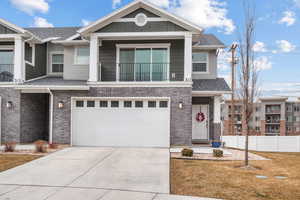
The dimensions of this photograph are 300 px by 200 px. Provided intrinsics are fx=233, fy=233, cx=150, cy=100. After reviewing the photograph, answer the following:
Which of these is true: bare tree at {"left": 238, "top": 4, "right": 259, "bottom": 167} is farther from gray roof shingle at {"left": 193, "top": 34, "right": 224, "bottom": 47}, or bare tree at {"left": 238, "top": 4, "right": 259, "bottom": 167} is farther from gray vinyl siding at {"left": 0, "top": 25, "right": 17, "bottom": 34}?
gray vinyl siding at {"left": 0, "top": 25, "right": 17, "bottom": 34}

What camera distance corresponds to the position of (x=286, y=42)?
22703 mm

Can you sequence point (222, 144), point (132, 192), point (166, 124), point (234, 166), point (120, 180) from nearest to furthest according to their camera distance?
point (132, 192)
point (120, 180)
point (234, 166)
point (166, 124)
point (222, 144)

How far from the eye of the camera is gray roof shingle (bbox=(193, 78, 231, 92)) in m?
12.9

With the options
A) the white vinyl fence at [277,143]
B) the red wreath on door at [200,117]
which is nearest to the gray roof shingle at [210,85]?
the red wreath on door at [200,117]

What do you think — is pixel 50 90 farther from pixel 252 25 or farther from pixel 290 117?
pixel 290 117

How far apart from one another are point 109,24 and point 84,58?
314 cm

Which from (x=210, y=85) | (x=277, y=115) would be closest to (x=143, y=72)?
(x=210, y=85)

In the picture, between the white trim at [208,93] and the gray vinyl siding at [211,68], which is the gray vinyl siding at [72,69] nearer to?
the white trim at [208,93]

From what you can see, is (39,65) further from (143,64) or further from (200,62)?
(200,62)

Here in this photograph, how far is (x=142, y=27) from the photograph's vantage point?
12.4 metres

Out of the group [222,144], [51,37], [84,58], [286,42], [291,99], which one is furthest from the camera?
[291,99]

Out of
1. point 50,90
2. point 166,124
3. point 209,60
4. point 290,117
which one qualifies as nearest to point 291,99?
point 290,117

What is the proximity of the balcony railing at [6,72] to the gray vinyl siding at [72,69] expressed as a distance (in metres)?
2.99

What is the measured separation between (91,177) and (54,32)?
1321cm
